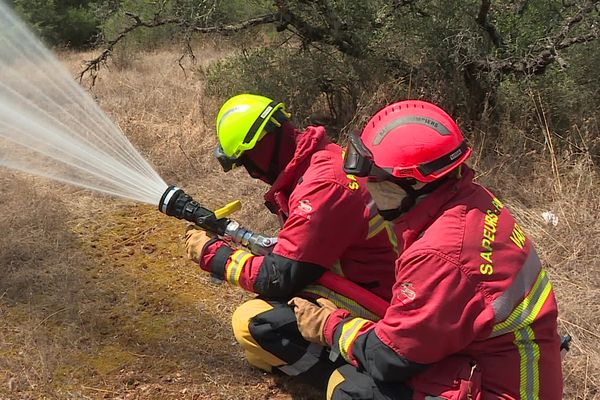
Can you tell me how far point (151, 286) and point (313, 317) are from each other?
2.06m

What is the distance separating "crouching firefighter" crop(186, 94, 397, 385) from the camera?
3.00 m

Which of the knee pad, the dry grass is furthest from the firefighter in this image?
the dry grass

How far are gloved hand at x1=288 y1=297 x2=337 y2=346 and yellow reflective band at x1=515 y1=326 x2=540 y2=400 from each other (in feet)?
2.95

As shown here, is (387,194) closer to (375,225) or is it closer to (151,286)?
(375,225)

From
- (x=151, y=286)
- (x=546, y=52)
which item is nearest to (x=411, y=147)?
(x=151, y=286)

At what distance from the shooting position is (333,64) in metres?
7.56

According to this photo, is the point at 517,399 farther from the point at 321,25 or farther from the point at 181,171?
the point at 321,25

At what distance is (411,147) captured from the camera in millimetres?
2219

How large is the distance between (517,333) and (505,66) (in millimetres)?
4567

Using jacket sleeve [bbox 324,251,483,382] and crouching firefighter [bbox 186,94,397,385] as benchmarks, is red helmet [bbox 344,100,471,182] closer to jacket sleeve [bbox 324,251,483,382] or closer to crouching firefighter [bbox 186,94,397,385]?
jacket sleeve [bbox 324,251,483,382]

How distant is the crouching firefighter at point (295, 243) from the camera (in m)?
3.00

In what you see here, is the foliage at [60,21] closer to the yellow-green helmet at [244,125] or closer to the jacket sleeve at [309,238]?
the yellow-green helmet at [244,125]

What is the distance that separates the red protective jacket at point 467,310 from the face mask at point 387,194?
7 centimetres

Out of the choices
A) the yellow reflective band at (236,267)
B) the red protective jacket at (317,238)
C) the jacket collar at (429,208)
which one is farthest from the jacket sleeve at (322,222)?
the jacket collar at (429,208)
